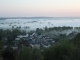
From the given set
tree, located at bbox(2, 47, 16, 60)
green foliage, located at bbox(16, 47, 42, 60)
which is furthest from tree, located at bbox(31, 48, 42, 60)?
tree, located at bbox(2, 47, 16, 60)

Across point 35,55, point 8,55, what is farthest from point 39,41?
point 35,55

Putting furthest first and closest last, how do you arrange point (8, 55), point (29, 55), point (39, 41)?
point (39, 41), point (8, 55), point (29, 55)

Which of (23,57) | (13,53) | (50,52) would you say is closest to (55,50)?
(50,52)

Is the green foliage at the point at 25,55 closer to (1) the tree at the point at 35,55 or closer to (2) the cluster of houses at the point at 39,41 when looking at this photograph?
(1) the tree at the point at 35,55

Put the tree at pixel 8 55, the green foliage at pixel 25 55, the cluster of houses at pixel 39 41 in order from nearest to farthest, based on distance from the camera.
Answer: the green foliage at pixel 25 55 → the tree at pixel 8 55 → the cluster of houses at pixel 39 41

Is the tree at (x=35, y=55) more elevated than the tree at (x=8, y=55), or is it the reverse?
the tree at (x=35, y=55)

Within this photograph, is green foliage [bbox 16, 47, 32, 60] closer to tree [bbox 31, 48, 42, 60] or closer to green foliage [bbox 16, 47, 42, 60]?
green foliage [bbox 16, 47, 42, 60]

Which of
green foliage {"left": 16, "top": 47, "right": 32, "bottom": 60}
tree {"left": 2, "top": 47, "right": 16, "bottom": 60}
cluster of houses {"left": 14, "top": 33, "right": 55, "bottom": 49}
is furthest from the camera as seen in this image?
cluster of houses {"left": 14, "top": 33, "right": 55, "bottom": 49}

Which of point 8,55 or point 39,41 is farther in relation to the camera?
point 39,41

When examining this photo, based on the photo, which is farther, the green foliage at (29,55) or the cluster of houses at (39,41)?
the cluster of houses at (39,41)

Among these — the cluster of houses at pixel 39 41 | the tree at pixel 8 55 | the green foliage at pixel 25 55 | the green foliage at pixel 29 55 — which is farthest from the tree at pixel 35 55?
the cluster of houses at pixel 39 41

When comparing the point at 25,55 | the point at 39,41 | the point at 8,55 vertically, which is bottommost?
the point at 39,41

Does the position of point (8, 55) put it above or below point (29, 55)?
below

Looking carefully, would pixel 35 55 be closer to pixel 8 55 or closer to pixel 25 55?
pixel 25 55
